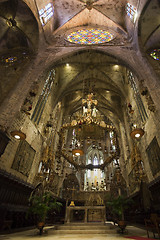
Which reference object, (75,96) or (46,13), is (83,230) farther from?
(46,13)

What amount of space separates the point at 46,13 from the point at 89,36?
5.34m

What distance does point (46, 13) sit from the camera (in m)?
14.6

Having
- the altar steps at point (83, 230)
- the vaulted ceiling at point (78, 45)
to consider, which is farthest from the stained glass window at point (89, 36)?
the altar steps at point (83, 230)

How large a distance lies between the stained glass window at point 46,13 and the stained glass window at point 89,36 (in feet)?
9.61

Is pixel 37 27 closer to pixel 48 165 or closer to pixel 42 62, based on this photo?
pixel 42 62

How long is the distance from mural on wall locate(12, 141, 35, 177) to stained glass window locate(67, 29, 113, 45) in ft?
42.2

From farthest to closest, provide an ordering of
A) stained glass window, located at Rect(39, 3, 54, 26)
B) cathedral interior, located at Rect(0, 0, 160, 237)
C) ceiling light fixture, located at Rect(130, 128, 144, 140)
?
stained glass window, located at Rect(39, 3, 54, 26) → cathedral interior, located at Rect(0, 0, 160, 237) → ceiling light fixture, located at Rect(130, 128, 144, 140)

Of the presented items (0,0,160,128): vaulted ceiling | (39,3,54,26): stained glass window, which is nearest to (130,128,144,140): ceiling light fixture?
(0,0,160,128): vaulted ceiling

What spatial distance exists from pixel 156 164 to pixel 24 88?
10314mm

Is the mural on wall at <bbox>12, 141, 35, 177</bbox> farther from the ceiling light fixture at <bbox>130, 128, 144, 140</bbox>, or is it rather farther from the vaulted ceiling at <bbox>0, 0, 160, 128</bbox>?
the ceiling light fixture at <bbox>130, 128, 144, 140</bbox>

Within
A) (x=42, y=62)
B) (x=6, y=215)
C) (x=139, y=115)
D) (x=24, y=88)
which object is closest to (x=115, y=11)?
(x=42, y=62)

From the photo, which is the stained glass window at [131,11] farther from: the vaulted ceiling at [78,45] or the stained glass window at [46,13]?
the stained glass window at [46,13]

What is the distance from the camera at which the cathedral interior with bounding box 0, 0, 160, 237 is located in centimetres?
888

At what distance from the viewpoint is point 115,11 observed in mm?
16109
